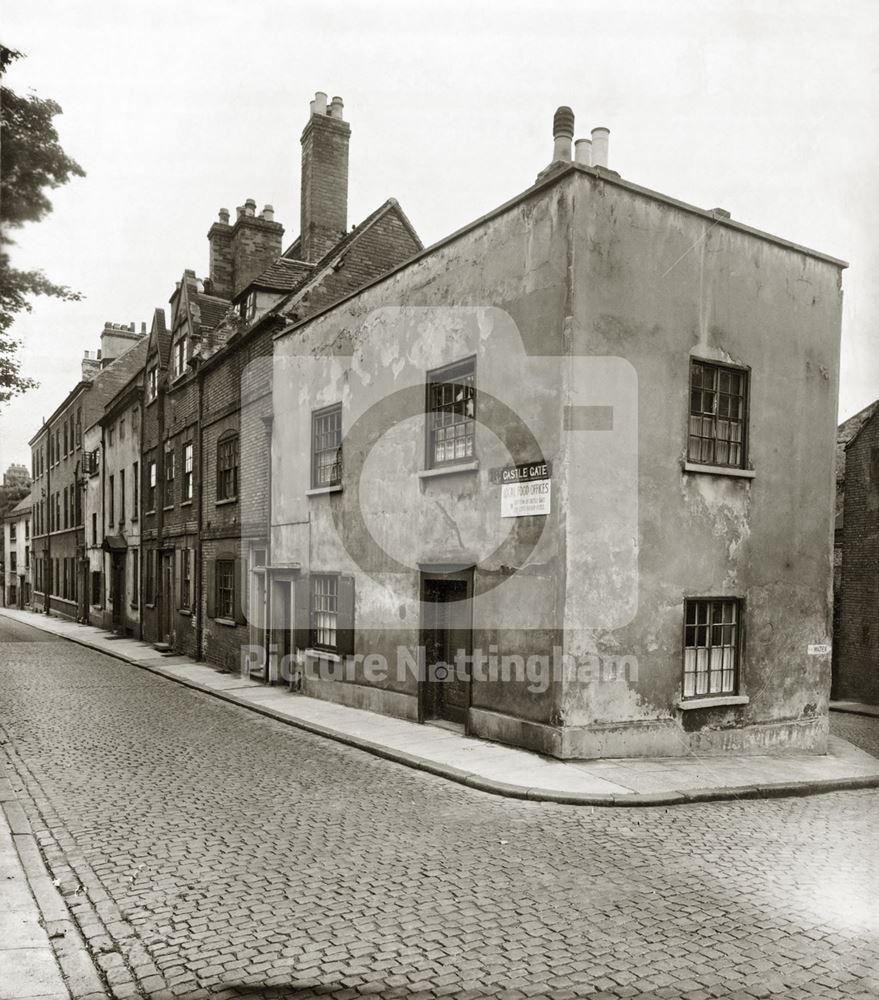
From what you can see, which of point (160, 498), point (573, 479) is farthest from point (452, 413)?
point (160, 498)

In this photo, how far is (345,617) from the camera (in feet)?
46.5

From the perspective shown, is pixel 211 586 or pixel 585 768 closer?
pixel 585 768

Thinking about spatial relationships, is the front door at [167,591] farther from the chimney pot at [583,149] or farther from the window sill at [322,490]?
the chimney pot at [583,149]

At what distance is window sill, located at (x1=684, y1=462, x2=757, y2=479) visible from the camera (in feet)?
35.6

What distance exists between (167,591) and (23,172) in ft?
77.6

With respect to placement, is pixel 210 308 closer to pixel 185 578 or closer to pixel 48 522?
pixel 185 578

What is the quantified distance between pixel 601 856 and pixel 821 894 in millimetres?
1643

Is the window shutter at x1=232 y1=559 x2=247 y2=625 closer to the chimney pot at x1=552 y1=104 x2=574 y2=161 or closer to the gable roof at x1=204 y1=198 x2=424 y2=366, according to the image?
the gable roof at x1=204 y1=198 x2=424 y2=366

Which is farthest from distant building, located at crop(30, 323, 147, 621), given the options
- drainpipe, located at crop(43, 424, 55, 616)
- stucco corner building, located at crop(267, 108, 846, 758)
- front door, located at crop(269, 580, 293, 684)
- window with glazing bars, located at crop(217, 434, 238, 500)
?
stucco corner building, located at crop(267, 108, 846, 758)

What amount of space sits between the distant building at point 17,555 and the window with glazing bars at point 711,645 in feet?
159

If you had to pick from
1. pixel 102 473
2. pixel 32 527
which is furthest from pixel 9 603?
pixel 102 473

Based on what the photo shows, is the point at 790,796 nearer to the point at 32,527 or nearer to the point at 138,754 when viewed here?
the point at 138,754

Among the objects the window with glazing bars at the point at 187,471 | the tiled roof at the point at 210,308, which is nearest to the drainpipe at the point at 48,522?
the window with glazing bars at the point at 187,471

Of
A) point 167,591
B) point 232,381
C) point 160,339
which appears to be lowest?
point 167,591
